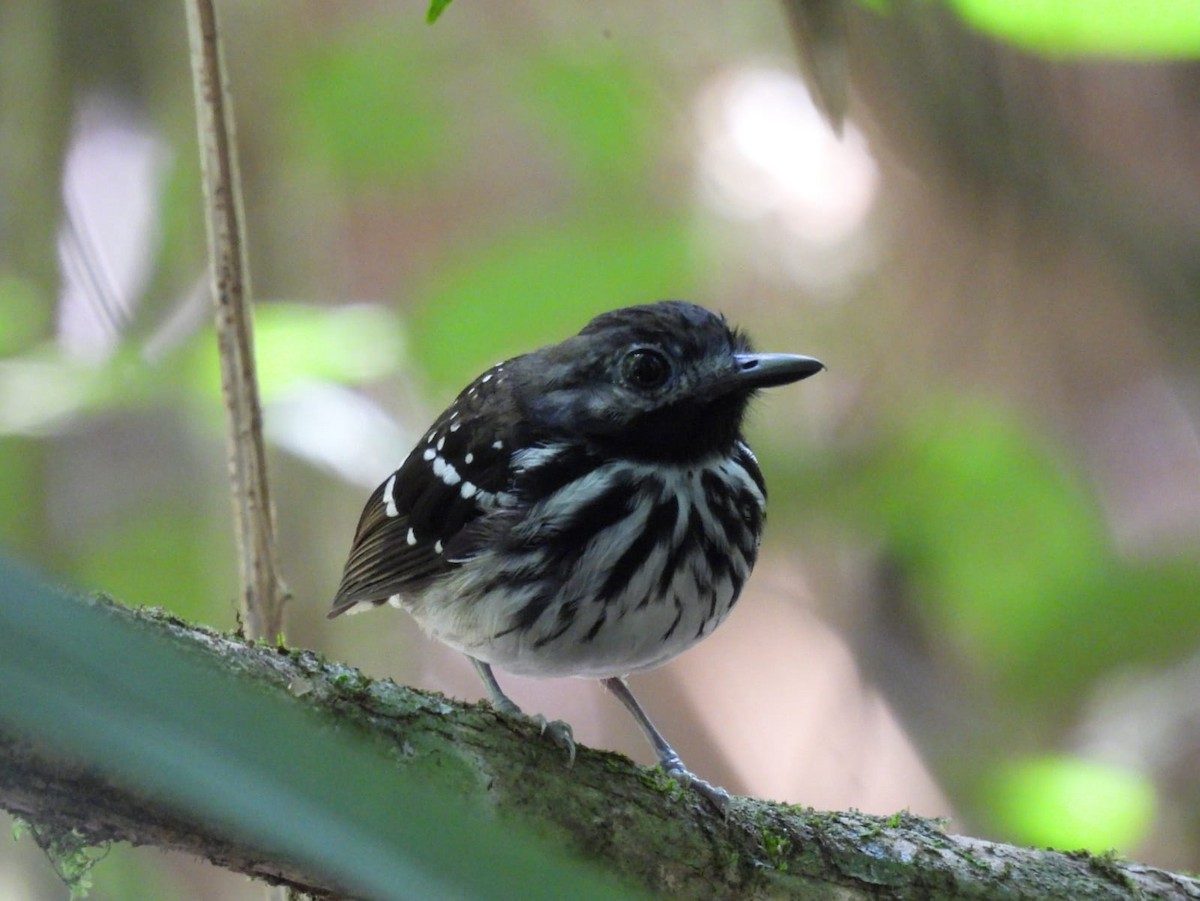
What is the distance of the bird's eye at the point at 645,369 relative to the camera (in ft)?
7.63

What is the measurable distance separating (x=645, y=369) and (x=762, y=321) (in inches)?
112

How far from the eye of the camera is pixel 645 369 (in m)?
2.33

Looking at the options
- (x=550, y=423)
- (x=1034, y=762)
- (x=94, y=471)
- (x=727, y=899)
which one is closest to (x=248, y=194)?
(x=94, y=471)

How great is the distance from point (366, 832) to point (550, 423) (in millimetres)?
1892

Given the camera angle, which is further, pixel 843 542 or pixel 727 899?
pixel 843 542

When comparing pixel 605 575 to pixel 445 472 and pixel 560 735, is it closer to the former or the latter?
pixel 560 735

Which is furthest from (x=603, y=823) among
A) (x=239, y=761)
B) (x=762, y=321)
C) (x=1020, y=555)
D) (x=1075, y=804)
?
(x=762, y=321)

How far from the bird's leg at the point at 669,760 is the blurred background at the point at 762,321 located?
2.39 ft

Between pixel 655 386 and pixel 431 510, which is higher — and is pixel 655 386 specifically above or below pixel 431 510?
above

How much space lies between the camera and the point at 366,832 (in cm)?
48

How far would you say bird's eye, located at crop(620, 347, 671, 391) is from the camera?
2.33 meters

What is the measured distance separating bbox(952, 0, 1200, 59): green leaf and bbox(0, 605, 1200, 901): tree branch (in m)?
1.48

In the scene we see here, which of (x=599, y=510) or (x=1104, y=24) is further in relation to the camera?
(x=1104, y=24)

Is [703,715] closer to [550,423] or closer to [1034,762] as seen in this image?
[1034,762]
